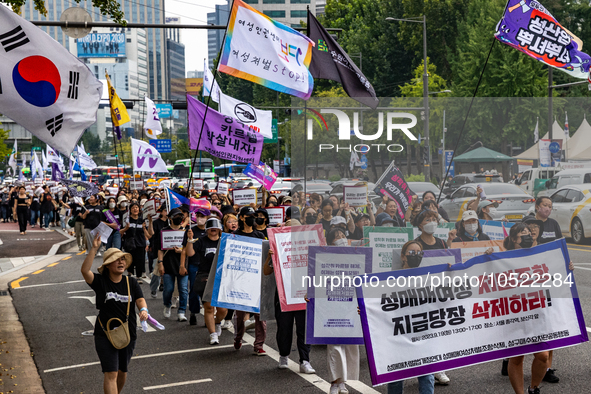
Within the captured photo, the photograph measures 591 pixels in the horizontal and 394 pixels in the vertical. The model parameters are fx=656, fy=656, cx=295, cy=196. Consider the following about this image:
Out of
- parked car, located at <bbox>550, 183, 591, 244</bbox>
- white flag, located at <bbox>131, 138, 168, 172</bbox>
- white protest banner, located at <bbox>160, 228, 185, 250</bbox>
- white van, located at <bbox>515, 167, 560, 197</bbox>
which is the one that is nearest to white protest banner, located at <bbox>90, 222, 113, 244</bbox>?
white protest banner, located at <bbox>160, 228, 185, 250</bbox>

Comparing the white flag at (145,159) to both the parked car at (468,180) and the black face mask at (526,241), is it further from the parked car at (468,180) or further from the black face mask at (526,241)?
the black face mask at (526,241)

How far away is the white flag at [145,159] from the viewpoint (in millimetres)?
22344

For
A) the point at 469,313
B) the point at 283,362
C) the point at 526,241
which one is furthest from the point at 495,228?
the point at 283,362

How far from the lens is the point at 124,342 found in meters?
5.93

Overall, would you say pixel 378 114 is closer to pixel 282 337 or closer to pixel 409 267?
pixel 409 267

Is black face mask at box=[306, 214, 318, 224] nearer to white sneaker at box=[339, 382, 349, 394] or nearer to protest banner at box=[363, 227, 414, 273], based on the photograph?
protest banner at box=[363, 227, 414, 273]

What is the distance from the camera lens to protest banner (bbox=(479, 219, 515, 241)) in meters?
6.63

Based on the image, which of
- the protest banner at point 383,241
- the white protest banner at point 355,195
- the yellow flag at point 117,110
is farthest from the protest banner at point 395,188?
the yellow flag at point 117,110

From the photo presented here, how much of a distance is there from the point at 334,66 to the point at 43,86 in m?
4.09

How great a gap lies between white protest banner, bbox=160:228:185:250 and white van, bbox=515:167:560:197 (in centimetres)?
532

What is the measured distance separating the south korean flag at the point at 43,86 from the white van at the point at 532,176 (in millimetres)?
4464

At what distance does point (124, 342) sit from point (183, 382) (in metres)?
1.45

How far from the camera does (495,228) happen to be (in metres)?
6.87

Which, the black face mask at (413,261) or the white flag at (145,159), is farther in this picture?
the white flag at (145,159)
